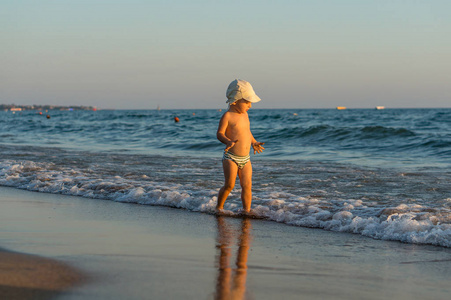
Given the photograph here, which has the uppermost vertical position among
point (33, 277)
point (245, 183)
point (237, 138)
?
point (237, 138)

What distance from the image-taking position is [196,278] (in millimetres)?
3557

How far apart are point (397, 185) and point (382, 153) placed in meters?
7.62

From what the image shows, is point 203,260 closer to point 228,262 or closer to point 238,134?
point 228,262

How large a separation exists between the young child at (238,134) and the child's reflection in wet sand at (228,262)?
56cm

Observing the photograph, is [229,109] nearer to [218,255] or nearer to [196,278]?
[218,255]

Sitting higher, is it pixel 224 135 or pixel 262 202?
pixel 224 135

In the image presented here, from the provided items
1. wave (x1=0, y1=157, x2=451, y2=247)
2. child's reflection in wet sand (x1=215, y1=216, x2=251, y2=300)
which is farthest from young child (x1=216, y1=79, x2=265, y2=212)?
child's reflection in wet sand (x1=215, y1=216, x2=251, y2=300)

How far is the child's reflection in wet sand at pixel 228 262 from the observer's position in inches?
130

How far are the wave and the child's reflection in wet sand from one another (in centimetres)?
81

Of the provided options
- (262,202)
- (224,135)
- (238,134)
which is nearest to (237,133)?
(238,134)

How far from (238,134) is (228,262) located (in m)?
2.50

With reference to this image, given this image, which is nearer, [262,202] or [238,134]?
[238,134]

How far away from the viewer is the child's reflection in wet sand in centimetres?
329

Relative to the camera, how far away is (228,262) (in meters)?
4.04
